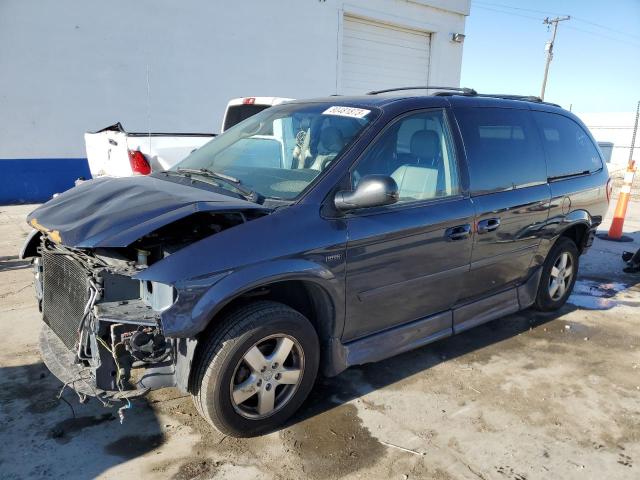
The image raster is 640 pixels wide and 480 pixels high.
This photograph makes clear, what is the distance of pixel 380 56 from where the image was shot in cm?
1438

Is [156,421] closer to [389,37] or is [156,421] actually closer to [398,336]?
[398,336]

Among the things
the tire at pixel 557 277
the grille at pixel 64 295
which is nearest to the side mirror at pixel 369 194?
the grille at pixel 64 295

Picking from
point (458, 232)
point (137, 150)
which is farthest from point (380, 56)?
point (458, 232)

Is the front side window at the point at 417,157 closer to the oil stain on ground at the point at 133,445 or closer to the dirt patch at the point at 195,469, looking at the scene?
the dirt patch at the point at 195,469

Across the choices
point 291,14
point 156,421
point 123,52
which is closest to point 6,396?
point 156,421

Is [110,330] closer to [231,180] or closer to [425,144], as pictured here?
[231,180]

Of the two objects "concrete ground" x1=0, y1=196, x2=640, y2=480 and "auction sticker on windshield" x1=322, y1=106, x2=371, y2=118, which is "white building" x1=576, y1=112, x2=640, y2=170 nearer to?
"concrete ground" x1=0, y1=196, x2=640, y2=480

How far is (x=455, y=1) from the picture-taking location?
50.3ft

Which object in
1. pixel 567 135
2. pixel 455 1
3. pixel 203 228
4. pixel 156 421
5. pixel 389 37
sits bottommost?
pixel 156 421

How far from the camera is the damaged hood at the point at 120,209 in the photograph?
2559mm

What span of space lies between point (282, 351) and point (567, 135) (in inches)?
138

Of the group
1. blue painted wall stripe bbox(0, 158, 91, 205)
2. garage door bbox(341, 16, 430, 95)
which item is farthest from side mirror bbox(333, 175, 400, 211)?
garage door bbox(341, 16, 430, 95)

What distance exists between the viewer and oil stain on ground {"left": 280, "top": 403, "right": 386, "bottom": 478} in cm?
271

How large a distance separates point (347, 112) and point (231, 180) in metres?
0.90
